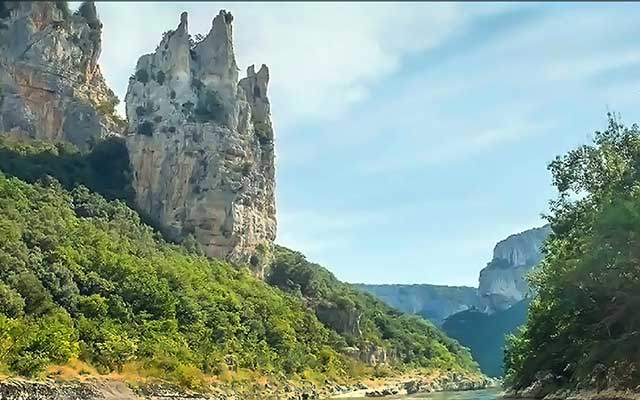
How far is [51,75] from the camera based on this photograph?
8606cm

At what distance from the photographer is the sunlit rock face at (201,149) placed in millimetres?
73125

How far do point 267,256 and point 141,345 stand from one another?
118 ft

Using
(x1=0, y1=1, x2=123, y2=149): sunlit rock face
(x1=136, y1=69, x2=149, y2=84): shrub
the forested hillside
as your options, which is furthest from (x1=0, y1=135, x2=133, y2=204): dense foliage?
(x1=136, y1=69, x2=149, y2=84): shrub

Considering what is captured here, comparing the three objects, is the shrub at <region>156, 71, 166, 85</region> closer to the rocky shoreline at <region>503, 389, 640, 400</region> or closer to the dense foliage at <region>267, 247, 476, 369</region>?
the dense foliage at <region>267, 247, 476, 369</region>

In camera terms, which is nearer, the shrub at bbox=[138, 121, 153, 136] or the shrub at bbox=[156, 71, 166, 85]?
the shrub at bbox=[138, 121, 153, 136]

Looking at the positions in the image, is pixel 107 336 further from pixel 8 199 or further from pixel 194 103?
pixel 194 103

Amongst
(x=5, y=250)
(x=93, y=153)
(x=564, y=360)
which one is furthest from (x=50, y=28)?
(x=564, y=360)

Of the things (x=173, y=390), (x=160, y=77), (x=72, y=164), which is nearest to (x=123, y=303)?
(x=173, y=390)

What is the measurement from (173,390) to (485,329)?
15641cm

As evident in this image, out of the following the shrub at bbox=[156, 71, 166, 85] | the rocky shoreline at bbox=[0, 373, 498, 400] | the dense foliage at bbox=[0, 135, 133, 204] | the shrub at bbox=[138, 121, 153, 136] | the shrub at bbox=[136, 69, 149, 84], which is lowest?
the rocky shoreline at bbox=[0, 373, 498, 400]

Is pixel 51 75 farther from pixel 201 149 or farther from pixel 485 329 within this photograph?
pixel 485 329

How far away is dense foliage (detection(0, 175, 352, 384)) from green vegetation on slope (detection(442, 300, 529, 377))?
114 m

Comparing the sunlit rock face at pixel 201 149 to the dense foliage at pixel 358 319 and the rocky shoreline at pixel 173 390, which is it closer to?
the dense foliage at pixel 358 319

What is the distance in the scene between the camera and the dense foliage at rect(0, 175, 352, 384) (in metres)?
41.1
